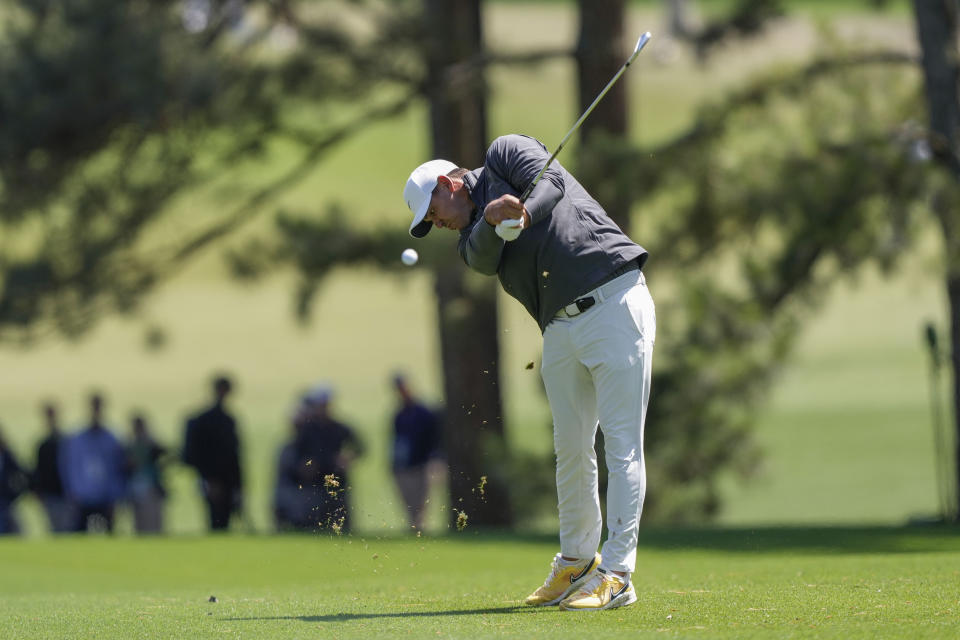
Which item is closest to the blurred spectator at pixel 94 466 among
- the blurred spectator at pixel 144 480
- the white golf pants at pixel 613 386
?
the blurred spectator at pixel 144 480

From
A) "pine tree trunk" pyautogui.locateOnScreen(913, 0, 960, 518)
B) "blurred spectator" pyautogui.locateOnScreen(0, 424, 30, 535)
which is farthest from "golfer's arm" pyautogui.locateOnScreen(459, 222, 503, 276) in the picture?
"blurred spectator" pyautogui.locateOnScreen(0, 424, 30, 535)

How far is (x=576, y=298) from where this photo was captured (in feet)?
17.7

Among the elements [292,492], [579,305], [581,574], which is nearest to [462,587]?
[581,574]

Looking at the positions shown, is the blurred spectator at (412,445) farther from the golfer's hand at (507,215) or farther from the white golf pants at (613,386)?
the golfer's hand at (507,215)

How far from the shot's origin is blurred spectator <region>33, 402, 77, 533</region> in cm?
1448

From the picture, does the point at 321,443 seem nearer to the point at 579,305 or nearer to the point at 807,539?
the point at 807,539

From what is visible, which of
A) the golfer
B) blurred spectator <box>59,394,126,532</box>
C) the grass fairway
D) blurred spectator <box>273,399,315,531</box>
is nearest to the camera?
the grass fairway

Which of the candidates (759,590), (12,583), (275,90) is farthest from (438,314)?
(759,590)

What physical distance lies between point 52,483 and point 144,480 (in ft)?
3.56

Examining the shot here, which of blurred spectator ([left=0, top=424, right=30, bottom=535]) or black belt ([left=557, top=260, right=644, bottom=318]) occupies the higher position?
black belt ([left=557, top=260, right=644, bottom=318])

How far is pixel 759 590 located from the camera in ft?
19.6

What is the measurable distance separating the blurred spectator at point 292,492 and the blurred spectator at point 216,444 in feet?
1.41

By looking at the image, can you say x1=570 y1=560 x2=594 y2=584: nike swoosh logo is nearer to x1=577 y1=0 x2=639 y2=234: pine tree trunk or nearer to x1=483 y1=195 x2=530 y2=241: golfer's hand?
x1=483 y1=195 x2=530 y2=241: golfer's hand

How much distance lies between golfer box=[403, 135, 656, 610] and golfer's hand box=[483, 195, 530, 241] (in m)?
0.12
